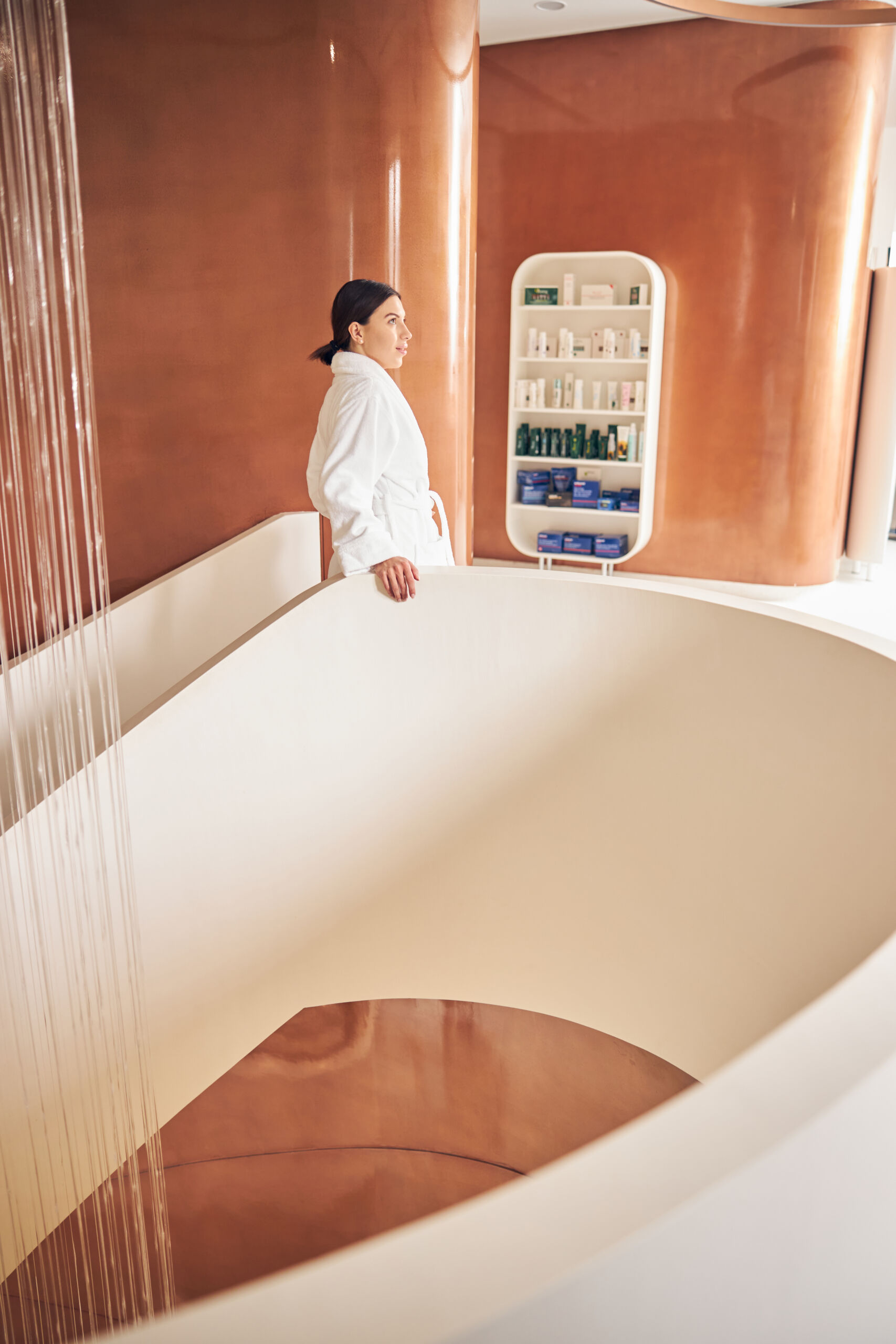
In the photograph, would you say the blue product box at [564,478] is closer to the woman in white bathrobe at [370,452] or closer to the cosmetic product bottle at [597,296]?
the cosmetic product bottle at [597,296]

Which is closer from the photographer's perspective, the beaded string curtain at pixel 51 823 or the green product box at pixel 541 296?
the beaded string curtain at pixel 51 823

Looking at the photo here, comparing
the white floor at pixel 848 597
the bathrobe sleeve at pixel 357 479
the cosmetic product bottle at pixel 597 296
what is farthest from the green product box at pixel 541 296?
the bathrobe sleeve at pixel 357 479

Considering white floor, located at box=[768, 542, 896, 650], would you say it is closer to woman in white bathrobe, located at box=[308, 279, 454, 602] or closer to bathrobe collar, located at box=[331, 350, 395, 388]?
woman in white bathrobe, located at box=[308, 279, 454, 602]

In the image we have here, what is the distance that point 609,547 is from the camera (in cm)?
536

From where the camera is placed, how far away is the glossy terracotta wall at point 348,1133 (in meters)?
2.97

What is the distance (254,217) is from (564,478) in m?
2.55

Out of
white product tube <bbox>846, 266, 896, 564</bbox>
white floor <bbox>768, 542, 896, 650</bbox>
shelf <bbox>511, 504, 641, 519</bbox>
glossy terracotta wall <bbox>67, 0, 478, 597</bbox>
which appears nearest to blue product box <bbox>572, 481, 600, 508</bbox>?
shelf <bbox>511, 504, 641, 519</bbox>

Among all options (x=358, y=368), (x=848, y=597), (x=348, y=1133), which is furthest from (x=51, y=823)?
(x=848, y=597)

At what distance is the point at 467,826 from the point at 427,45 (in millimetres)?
2450

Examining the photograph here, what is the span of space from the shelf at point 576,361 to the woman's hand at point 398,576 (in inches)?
128

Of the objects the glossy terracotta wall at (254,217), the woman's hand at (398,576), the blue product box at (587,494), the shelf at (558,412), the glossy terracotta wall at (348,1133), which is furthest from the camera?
the blue product box at (587,494)

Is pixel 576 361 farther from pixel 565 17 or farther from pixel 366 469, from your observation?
pixel 366 469

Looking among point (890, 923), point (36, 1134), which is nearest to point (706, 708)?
point (890, 923)

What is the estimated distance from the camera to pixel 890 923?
1.61m
